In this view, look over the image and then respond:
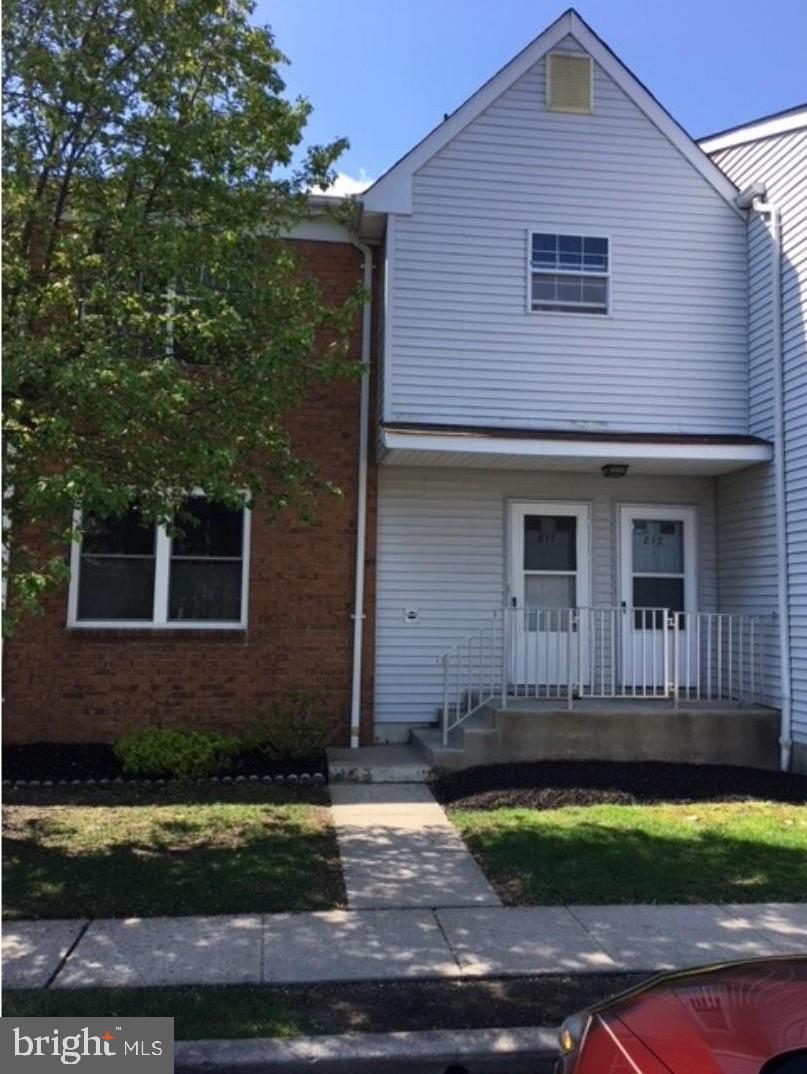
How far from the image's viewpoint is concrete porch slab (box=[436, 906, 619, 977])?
4562mm

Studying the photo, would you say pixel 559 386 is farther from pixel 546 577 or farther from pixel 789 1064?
pixel 789 1064

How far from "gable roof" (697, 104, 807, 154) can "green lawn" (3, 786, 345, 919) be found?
28.0ft

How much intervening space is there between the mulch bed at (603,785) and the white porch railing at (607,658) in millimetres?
1021

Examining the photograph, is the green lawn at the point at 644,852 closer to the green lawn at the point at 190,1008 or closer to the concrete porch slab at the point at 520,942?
the concrete porch slab at the point at 520,942

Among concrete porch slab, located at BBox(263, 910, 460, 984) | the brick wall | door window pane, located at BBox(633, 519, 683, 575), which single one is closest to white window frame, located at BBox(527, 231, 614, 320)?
the brick wall

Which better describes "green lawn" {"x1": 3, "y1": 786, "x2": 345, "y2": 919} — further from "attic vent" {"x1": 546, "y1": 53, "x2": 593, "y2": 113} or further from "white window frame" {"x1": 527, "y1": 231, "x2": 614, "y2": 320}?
"attic vent" {"x1": 546, "y1": 53, "x2": 593, "y2": 113}

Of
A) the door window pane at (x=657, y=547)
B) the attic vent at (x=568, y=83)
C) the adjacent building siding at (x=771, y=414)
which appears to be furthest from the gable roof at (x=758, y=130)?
the door window pane at (x=657, y=547)

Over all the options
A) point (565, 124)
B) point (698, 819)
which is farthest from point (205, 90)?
point (698, 819)

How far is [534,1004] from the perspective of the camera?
4176 mm

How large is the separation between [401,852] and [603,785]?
2.52 m

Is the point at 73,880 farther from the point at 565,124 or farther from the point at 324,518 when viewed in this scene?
the point at 565,124

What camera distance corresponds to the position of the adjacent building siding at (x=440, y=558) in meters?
9.92

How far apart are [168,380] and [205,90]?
236 cm

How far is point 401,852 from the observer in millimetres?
6465
